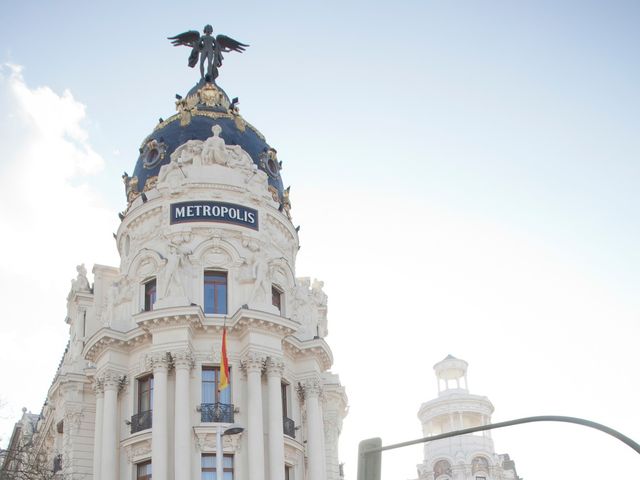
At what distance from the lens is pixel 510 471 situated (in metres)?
67.3

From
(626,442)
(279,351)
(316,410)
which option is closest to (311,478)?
(316,410)

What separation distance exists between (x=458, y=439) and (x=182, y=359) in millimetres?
32714

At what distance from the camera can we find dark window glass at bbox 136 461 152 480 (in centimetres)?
3588

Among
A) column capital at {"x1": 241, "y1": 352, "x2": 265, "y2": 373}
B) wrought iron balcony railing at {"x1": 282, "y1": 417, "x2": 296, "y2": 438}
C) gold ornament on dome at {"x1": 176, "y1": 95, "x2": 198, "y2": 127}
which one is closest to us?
column capital at {"x1": 241, "y1": 352, "x2": 265, "y2": 373}

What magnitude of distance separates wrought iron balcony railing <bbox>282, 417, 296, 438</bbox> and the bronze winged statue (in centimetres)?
2123

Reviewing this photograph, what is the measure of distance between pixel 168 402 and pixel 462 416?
35.0m

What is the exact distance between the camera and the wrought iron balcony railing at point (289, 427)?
37.9m

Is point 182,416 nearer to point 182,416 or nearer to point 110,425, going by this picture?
point 182,416

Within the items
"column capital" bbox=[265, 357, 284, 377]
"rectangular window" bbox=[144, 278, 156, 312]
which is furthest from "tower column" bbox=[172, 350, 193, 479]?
"rectangular window" bbox=[144, 278, 156, 312]

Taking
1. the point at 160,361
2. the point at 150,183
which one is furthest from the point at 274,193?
the point at 160,361

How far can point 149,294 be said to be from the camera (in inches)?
1564

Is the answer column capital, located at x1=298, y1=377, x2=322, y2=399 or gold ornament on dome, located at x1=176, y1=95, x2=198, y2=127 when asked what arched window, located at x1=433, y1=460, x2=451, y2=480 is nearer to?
column capital, located at x1=298, y1=377, x2=322, y2=399

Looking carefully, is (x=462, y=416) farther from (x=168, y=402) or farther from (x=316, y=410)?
(x=168, y=402)

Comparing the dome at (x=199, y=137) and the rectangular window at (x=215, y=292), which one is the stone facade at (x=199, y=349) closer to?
the rectangular window at (x=215, y=292)
